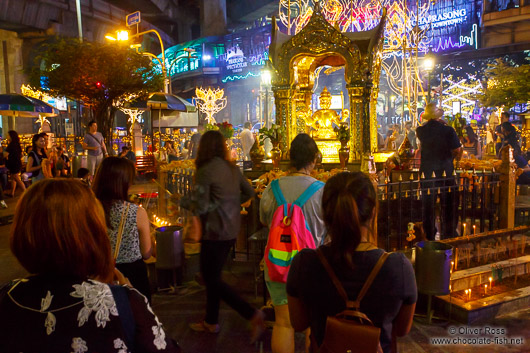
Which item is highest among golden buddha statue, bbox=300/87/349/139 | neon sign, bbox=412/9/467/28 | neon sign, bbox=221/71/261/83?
neon sign, bbox=412/9/467/28

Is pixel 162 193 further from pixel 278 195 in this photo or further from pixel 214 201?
pixel 278 195

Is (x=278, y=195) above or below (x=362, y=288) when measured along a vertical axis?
above

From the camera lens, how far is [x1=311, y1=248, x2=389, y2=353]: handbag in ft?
6.52

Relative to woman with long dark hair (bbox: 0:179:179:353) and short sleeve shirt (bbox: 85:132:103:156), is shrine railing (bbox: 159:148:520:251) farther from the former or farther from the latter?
woman with long dark hair (bbox: 0:179:179:353)

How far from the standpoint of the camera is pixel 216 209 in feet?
14.4

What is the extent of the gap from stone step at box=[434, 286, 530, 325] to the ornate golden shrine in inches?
193

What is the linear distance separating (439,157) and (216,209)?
16.3 feet

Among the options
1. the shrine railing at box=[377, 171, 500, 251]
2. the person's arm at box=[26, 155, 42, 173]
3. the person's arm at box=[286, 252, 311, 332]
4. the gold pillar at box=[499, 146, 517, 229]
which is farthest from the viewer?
the person's arm at box=[26, 155, 42, 173]

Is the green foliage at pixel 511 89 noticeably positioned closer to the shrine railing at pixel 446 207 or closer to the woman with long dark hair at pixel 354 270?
the shrine railing at pixel 446 207

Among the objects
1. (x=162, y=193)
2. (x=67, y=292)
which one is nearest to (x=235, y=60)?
(x=162, y=193)

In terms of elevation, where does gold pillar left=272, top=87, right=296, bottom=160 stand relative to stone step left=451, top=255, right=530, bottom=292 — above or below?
above

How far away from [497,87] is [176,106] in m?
14.0

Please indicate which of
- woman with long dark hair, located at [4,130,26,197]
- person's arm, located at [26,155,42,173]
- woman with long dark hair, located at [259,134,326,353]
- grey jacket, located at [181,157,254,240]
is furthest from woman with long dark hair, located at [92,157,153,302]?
woman with long dark hair, located at [4,130,26,197]

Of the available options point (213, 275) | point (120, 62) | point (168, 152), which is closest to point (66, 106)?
point (168, 152)
